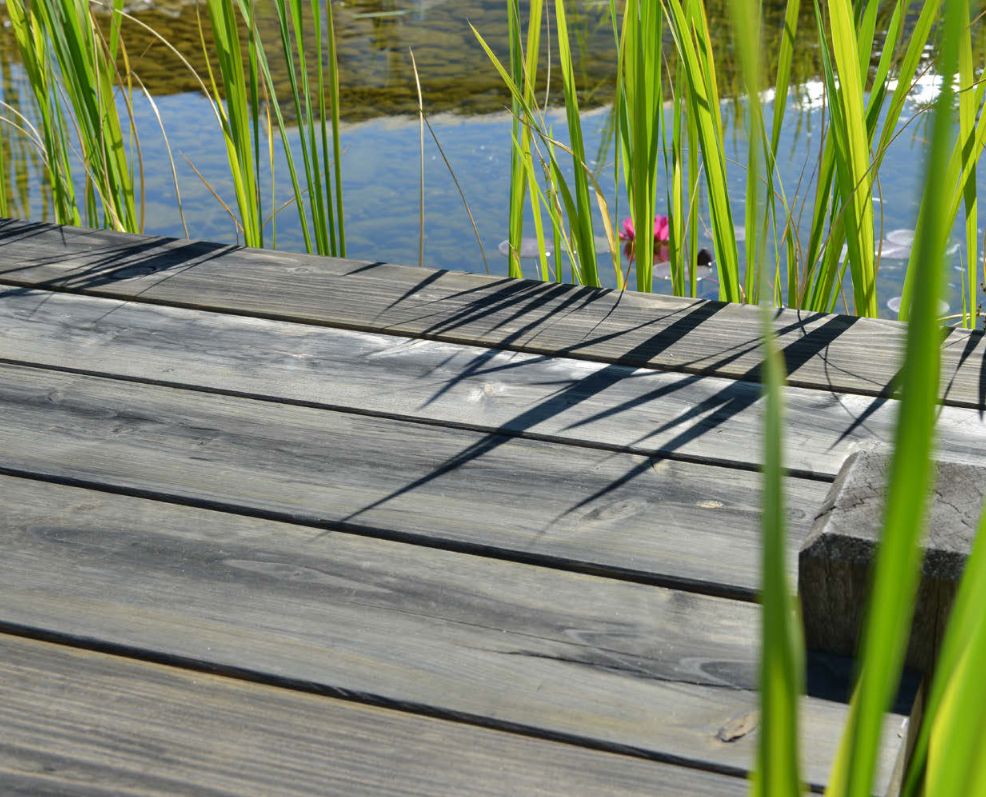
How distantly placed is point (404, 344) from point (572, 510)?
0.38m

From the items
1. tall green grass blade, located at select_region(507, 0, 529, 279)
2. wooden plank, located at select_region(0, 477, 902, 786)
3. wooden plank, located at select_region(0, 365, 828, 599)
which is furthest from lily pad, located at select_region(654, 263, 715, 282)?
wooden plank, located at select_region(0, 477, 902, 786)

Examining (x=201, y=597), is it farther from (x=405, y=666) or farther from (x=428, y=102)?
(x=428, y=102)

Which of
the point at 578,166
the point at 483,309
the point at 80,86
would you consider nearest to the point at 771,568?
the point at 483,309

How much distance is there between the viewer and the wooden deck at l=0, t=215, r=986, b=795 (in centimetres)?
66

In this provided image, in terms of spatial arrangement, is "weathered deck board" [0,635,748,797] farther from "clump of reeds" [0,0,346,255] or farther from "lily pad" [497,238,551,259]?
"lily pad" [497,238,551,259]

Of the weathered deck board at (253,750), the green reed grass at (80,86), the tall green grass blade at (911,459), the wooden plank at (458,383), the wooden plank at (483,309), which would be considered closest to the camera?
the tall green grass blade at (911,459)

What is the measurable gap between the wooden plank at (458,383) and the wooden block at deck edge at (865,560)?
22 cm

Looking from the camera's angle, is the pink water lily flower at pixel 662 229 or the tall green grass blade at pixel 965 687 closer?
the tall green grass blade at pixel 965 687

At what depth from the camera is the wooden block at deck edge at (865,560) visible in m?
0.68

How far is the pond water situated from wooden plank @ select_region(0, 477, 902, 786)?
4.64ft

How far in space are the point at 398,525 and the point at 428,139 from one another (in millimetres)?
3068

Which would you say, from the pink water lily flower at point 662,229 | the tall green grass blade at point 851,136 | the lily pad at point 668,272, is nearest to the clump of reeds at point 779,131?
the tall green grass blade at point 851,136

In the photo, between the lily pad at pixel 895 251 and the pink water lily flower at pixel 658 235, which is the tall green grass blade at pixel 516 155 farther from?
the lily pad at pixel 895 251

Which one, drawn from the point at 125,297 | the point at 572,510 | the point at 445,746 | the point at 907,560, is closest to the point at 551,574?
the point at 572,510
